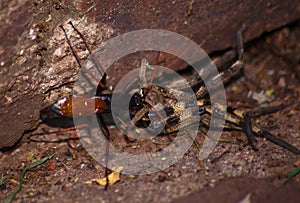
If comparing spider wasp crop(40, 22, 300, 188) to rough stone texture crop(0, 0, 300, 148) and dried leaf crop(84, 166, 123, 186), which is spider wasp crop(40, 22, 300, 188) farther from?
dried leaf crop(84, 166, 123, 186)

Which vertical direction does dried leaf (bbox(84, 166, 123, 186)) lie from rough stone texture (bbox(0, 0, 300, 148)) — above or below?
below

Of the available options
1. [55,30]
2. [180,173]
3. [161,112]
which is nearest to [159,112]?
[161,112]

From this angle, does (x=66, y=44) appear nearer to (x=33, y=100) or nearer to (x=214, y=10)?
(x=33, y=100)

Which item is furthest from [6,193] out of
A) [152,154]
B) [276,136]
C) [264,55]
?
[264,55]

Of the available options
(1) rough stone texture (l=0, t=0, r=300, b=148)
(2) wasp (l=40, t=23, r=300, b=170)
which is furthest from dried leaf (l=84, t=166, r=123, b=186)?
(1) rough stone texture (l=0, t=0, r=300, b=148)

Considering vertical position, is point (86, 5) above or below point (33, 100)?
above

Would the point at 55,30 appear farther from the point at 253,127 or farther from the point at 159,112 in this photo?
the point at 253,127
